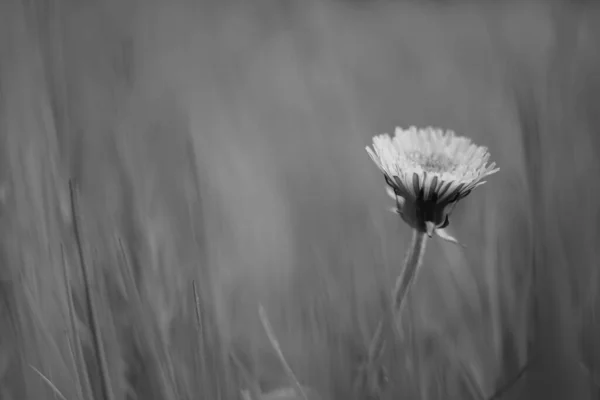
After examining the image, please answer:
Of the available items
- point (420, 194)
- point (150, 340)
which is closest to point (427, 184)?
point (420, 194)

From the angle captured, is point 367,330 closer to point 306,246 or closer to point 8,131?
point 306,246

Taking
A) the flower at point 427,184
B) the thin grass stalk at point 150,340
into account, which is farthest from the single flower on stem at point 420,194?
the thin grass stalk at point 150,340

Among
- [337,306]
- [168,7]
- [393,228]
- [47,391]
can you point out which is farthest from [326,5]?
[47,391]

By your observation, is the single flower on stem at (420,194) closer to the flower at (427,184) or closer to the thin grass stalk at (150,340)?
the flower at (427,184)

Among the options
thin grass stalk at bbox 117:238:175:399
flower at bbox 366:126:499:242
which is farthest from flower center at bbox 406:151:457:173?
thin grass stalk at bbox 117:238:175:399

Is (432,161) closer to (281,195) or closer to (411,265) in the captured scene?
(411,265)

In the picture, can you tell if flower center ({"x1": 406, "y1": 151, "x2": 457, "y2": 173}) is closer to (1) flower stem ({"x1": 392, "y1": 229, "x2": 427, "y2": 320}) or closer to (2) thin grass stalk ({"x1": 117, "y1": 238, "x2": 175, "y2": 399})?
(1) flower stem ({"x1": 392, "y1": 229, "x2": 427, "y2": 320})
